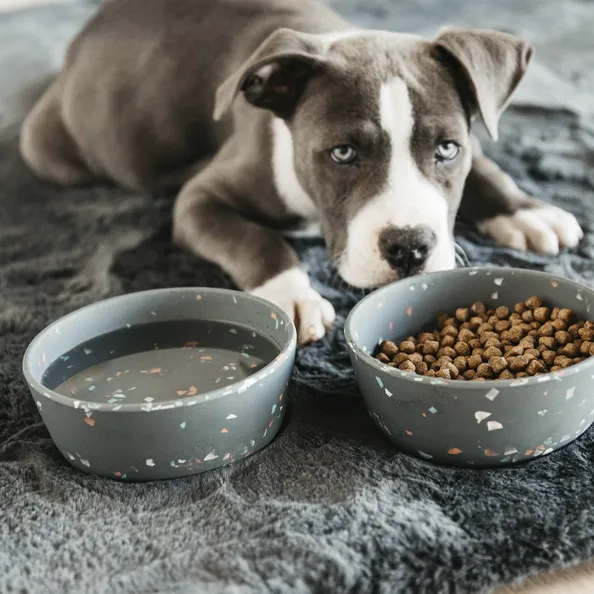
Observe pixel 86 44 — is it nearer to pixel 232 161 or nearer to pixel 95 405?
pixel 232 161

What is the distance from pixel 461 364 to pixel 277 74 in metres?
0.74

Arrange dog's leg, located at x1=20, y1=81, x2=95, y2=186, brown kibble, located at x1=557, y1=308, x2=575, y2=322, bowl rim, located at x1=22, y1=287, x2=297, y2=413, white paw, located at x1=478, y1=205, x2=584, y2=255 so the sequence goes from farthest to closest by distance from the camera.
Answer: dog's leg, located at x1=20, y1=81, x2=95, y2=186
white paw, located at x1=478, y1=205, x2=584, y2=255
brown kibble, located at x1=557, y1=308, x2=575, y2=322
bowl rim, located at x1=22, y1=287, x2=297, y2=413

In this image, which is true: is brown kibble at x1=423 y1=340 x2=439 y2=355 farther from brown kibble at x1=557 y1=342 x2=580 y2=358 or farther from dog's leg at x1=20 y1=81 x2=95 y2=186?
dog's leg at x1=20 y1=81 x2=95 y2=186

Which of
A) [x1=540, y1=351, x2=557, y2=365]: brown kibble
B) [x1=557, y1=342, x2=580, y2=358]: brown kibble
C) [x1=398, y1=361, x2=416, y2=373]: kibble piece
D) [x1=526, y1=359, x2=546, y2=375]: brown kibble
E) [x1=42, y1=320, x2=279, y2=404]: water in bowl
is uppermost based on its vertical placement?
[x1=557, y1=342, x2=580, y2=358]: brown kibble

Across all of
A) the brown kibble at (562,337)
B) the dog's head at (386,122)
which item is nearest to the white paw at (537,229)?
the dog's head at (386,122)

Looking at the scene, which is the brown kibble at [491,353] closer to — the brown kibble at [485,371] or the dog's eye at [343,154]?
the brown kibble at [485,371]

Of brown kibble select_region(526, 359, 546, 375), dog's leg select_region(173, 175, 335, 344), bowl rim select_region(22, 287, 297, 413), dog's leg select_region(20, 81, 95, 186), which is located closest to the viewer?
bowl rim select_region(22, 287, 297, 413)

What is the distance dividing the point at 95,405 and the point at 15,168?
1.68 m

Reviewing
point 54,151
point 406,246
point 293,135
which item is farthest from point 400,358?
point 54,151

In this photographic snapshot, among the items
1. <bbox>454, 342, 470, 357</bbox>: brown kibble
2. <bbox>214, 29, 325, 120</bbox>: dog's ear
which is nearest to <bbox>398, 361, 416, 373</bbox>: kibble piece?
<bbox>454, 342, 470, 357</bbox>: brown kibble

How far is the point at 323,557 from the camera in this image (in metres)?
1.06

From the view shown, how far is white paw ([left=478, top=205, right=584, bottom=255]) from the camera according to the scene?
1.88 meters

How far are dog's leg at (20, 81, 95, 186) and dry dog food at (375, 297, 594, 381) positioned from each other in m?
1.48

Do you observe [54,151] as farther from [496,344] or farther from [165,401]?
[496,344]
